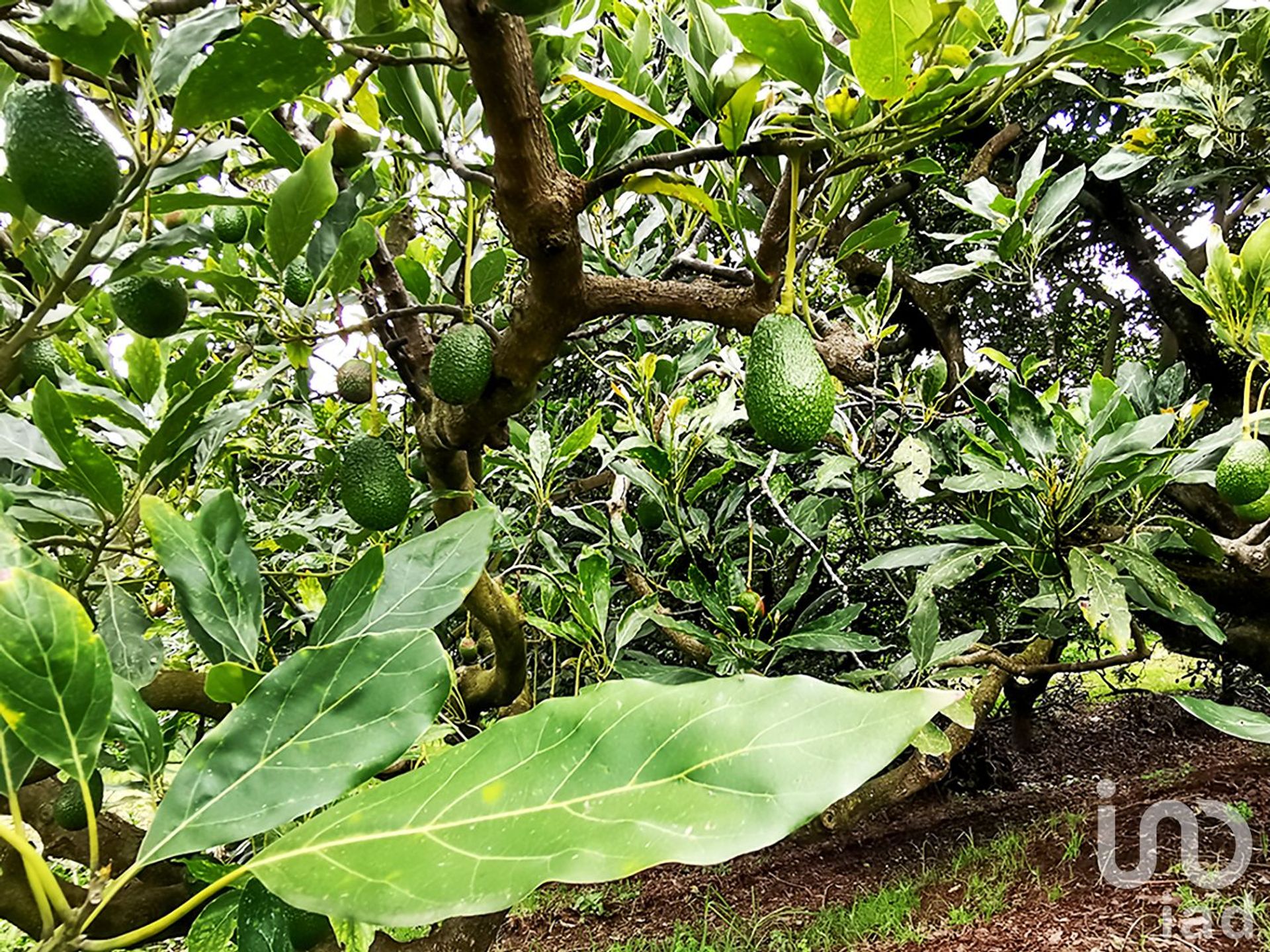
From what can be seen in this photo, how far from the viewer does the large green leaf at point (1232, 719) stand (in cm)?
69

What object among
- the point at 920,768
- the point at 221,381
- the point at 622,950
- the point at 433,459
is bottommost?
the point at 622,950

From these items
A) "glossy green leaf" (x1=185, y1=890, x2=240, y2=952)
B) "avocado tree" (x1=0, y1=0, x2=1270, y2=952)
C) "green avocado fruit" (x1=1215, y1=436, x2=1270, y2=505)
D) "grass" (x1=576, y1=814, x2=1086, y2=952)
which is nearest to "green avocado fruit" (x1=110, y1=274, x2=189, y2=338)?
"avocado tree" (x1=0, y1=0, x2=1270, y2=952)

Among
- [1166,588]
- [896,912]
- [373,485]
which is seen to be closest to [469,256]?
[373,485]

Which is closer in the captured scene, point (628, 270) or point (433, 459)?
point (433, 459)

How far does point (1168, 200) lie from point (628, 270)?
90.6 inches

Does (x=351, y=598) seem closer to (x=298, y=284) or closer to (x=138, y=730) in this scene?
(x=138, y=730)

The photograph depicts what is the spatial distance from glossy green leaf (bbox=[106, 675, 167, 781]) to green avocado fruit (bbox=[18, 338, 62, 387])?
23.6 inches

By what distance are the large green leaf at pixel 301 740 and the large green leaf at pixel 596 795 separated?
37 millimetres

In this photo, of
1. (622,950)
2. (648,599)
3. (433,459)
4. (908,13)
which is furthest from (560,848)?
(622,950)

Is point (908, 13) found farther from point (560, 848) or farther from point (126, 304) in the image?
point (126, 304)

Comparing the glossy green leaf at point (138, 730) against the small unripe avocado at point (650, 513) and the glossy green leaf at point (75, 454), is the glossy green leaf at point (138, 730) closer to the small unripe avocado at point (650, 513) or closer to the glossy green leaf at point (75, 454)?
the glossy green leaf at point (75, 454)

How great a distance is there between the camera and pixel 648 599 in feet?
4.94

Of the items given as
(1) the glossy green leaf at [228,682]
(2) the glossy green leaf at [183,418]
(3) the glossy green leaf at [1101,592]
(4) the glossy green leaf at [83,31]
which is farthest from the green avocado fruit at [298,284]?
(3) the glossy green leaf at [1101,592]

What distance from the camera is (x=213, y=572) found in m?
0.55
